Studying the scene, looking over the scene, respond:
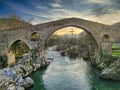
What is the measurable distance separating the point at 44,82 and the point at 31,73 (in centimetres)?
335

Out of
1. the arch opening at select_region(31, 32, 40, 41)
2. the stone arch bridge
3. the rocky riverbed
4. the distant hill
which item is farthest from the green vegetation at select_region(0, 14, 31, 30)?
the rocky riverbed

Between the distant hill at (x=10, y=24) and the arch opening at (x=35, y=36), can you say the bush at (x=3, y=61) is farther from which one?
the distant hill at (x=10, y=24)

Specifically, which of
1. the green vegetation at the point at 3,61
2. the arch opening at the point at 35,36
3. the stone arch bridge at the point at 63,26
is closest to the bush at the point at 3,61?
the green vegetation at the point at 3,61

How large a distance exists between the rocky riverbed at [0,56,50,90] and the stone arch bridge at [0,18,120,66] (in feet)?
6.14

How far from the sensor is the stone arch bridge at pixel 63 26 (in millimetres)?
21734

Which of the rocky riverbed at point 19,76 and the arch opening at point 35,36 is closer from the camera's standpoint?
the rocky riverbed at point 19,76

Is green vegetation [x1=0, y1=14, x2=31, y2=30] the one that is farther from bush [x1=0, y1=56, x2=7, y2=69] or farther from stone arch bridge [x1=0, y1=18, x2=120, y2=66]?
bush [x1=0, y1=56, x2=7, y2=69]

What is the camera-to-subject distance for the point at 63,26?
22.1m

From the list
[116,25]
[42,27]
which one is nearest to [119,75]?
[116,25]

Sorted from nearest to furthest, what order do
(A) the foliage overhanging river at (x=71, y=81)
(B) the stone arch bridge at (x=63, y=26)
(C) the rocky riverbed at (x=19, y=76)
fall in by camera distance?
(C) the rocky riverbed at (x=19, y=76)
(A) the foliage overhanging river at (x=71, y=81)
(B) the stone arch bridge at (x=63, y=26)

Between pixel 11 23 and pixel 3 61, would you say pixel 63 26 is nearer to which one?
pixel 3 61

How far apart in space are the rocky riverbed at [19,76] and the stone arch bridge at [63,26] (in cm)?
187

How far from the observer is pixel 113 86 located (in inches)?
595

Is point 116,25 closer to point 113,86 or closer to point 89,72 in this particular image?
point 89,72
